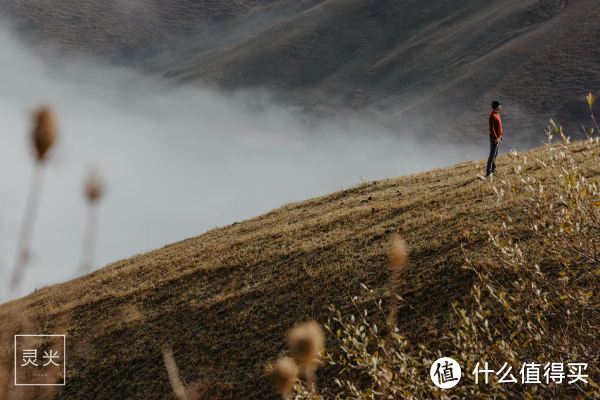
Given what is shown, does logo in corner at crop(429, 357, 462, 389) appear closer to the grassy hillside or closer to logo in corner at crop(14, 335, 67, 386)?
logo in corner at crop(14, 335, 67, 386)

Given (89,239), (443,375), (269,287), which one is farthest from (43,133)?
(269,287)

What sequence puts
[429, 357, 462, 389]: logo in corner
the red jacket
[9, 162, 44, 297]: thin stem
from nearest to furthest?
1. [9, 162, 44, 297]: thin stem
2. [429, 357, 462, 389]: logo in corner
3. the red jacket

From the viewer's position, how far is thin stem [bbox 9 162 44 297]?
1.59 meters

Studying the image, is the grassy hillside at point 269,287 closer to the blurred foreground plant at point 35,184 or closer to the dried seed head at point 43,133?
the blurred foreground plant at point 35,184

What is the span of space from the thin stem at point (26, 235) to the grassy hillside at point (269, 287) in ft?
38.8

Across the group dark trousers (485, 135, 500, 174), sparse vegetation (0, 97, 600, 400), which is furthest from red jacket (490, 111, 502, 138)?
sparse vegetation (0, 97, 600, 400)

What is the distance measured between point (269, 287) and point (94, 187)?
19.5 meters

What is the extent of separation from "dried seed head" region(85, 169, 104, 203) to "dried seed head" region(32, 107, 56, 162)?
0.21 metres

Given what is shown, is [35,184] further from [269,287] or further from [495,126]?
[495,126]

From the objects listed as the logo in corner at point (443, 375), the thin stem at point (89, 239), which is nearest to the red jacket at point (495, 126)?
the logo in corner at point (443, 375)

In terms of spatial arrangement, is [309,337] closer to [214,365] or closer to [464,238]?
[214,365]

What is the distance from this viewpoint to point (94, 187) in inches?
63.4

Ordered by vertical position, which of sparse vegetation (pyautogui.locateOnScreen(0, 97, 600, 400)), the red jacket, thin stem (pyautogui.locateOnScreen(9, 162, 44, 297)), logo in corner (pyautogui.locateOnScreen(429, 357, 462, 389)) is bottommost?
thin stem (pyautogui.locateOnScreen(9, 162, 44, 297))

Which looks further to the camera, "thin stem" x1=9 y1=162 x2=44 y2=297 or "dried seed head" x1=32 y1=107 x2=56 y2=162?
"thin stem" x1=9 y1=162 x2=44 y2=297
